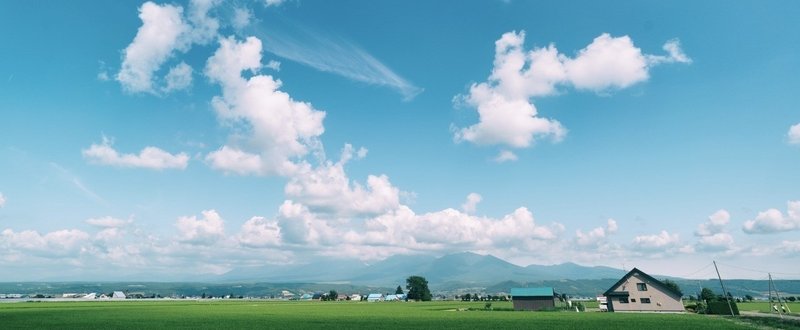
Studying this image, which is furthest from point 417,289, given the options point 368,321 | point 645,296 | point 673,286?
point 368,321

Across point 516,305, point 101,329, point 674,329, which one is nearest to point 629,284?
point 516,305

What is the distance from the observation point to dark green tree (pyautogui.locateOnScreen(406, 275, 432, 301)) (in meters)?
176

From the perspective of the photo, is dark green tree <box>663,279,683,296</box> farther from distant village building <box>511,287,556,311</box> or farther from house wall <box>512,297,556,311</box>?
house wall <box>512,297,556,311</box>

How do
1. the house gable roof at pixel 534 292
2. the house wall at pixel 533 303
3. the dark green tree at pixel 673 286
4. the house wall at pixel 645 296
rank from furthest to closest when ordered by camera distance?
1. the house gable roof at pixel 534 292
2. the house wall at pixel 533 303
3. the dark green tree at pixel 673 286
4. the house wall at pixel 645 296

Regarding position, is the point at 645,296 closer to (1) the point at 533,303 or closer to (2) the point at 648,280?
(2) the point at 648,280

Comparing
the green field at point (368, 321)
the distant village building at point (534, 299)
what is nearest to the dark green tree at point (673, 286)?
the green field at point (368, 321)

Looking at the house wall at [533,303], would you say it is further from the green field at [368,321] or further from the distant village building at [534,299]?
the green field at [368,321]

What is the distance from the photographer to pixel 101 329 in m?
41.1

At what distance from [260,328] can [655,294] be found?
6799cm

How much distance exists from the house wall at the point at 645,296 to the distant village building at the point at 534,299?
11.6 meters

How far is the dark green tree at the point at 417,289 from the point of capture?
176 m

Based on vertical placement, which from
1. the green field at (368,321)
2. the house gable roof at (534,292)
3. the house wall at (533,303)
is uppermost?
the house gable roof at (534,292)

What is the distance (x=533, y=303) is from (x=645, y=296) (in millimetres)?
20213

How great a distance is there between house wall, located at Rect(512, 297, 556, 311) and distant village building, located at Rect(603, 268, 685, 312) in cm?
1141
